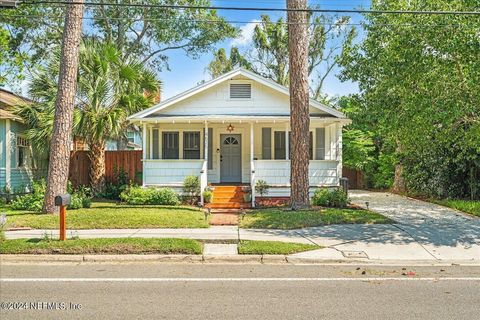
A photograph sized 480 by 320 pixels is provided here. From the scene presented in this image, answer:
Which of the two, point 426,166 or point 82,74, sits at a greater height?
point 82,74

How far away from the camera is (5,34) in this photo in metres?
17.4

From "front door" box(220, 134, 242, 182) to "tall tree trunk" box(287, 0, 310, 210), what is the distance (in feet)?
20.4

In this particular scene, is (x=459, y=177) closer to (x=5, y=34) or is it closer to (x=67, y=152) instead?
(x=67, y=152)

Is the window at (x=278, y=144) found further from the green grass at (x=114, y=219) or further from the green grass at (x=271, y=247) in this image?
the green grass at (x=271, y=247)

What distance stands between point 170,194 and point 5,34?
373 inches

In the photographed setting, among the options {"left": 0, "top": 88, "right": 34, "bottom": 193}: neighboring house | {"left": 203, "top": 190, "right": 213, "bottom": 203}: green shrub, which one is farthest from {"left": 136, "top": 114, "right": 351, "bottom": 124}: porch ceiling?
{"left": 0, "top": 88, "right": 34, "bottom": 193}: neighboring house

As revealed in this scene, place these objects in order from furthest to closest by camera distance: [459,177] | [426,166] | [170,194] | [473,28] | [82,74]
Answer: [426,166]
[459,177]
[82,74]
[170,194]
[473,28]

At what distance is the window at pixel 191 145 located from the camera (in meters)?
19.3

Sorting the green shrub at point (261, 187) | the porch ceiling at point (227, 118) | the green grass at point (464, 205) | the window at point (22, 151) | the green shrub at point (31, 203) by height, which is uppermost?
the porch ceiling at point (227, 118)

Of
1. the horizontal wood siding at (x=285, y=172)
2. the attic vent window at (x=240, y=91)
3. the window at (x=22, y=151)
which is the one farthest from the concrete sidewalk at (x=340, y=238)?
the window at (x=22, y=151)

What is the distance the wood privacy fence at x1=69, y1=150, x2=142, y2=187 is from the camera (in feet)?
61.9

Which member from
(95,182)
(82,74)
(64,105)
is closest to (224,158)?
(95,182)

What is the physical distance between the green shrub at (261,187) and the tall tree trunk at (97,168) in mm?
6354

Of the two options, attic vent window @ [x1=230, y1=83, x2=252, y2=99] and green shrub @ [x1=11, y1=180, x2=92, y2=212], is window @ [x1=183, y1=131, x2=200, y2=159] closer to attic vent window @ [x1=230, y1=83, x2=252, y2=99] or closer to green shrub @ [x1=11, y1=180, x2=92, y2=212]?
attic vent window @ [x1=230, y1=83, x2=252, y2=99]
